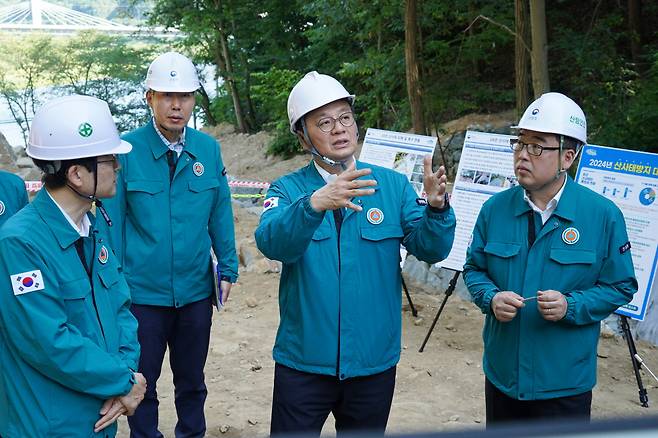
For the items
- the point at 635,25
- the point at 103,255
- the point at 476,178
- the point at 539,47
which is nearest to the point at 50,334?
the point at 103,255

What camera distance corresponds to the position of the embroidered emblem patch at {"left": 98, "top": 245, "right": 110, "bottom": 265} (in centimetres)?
269

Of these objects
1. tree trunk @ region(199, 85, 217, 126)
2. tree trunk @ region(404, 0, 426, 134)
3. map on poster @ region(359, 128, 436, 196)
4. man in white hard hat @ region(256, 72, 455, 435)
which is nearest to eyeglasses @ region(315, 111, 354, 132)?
man in white hard hat @ region(256, 72, 455, 435)

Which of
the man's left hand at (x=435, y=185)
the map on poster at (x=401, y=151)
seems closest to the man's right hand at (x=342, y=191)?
the man's left hand at (x=435, y=185)

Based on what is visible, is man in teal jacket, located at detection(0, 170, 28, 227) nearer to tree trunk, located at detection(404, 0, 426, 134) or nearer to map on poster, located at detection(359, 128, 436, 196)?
map on poster, located at detection(359, 128, 436, 196)

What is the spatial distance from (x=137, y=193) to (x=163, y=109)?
49 cm

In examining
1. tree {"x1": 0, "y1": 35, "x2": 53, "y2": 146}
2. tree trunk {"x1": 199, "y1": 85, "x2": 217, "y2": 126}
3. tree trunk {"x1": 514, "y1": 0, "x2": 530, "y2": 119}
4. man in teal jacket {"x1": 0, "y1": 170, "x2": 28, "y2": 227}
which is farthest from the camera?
tree {"x1": 0, "y1": 35, "x2": 53, "y2": 146}

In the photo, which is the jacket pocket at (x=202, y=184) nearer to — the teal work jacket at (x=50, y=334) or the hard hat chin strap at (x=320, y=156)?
the hard hat chin strap at (x=320, y=156)

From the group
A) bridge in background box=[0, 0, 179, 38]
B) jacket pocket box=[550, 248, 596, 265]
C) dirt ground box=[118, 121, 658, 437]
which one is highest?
bridge in background box=[0, 0, 179, 38]

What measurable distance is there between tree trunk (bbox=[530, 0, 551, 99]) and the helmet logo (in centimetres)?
636

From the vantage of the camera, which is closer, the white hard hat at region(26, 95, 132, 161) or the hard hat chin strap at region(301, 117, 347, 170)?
the white hard hat at region(26, 95, 132, 161)

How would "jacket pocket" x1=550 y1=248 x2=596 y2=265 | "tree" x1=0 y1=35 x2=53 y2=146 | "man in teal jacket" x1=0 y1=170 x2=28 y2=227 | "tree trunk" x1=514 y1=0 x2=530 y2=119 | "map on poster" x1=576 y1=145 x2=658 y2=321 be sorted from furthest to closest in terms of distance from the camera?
"tree" x1=0 y1=35 x2=53 y2=146, "tree trunk" x1=514 y1=0 x2=530 y2=119, "map on poster" x1=576 y1=145 x2=658 y2=321, "man in teal jacket" x1=0 y1=170 x2=28 y2=227, "jacket pocket" x1=550 y1=248 x2=596 y2=265

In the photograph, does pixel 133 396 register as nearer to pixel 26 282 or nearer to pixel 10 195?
pixel 26 282

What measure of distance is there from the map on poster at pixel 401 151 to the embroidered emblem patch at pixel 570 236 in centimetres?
351

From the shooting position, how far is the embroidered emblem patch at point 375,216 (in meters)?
2.85
